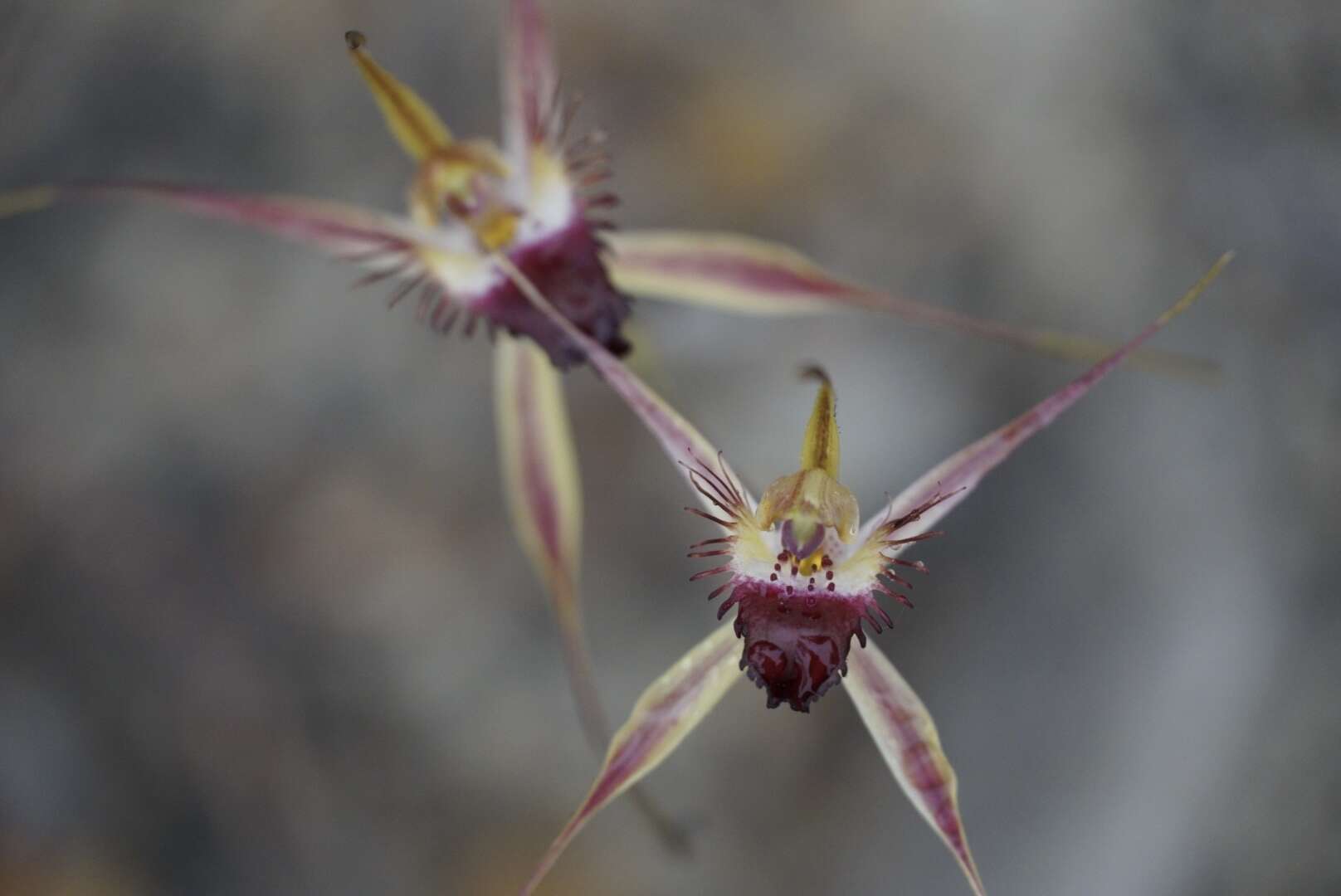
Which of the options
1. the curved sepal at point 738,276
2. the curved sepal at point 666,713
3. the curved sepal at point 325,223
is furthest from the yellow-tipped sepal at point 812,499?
the curved sepal at point 325,223

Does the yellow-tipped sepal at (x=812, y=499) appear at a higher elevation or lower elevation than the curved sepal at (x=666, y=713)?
higher

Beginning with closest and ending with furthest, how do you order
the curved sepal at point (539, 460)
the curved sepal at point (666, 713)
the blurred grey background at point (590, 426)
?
1. the curved sepal at point (666, 713)
2. the curved sepal at point (539, 460)
3. the blurred grey background at point (590, 426)

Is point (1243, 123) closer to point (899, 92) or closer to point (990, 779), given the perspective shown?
point (899, 92)

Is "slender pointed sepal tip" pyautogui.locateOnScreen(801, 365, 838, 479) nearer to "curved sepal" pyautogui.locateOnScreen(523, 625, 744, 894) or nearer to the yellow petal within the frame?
"curved sepal" pyautogui.locateOnScreen(523, 625, 744, 894)

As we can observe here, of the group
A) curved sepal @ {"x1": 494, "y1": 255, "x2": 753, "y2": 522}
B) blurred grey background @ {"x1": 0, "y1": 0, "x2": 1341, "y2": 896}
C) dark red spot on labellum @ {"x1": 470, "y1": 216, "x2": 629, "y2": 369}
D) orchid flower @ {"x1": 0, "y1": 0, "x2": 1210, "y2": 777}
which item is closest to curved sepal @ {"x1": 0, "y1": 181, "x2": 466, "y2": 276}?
orchid flower @ {"x1": 0, "y1": 0, "x2": 1210, "y2": 777}

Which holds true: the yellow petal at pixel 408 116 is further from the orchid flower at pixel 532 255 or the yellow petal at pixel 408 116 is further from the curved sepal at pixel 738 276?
the curved sepal at pixel 738 276
